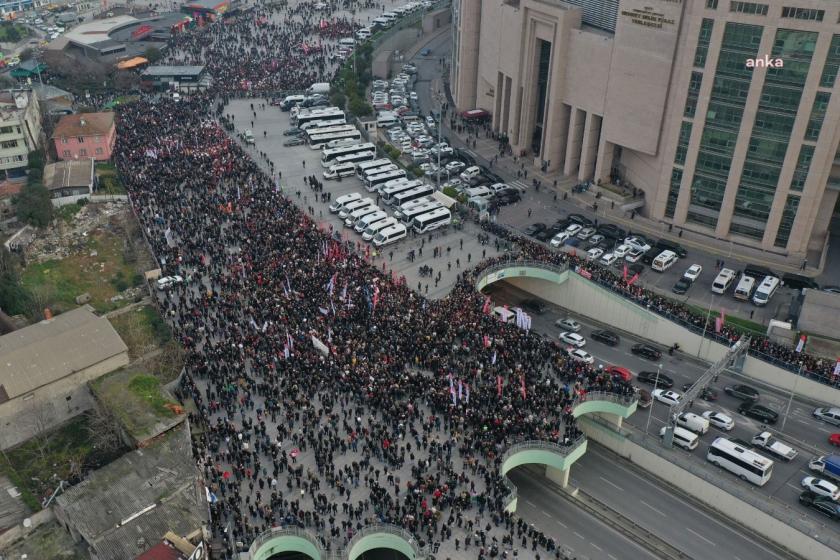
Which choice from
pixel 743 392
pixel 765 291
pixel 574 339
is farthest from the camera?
pixel 765 291

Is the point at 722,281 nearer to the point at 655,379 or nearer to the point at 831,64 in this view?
the point at 655,379

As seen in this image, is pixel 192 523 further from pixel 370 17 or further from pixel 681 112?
pixel 370 17

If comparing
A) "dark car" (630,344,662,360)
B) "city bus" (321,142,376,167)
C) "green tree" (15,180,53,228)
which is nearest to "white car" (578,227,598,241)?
"dark car" (630,344,662,360)

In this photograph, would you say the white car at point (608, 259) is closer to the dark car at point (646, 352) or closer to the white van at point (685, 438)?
the dark car at point (646, 352)

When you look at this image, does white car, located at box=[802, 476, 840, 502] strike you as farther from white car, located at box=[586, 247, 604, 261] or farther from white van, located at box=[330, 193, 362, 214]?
white van, located at box=[330, 193, 362, 214]

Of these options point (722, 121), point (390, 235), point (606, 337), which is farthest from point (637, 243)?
point (390, 235)

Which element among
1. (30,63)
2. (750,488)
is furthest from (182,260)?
(30,63)

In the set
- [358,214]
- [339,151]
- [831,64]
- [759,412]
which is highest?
[831,64]
